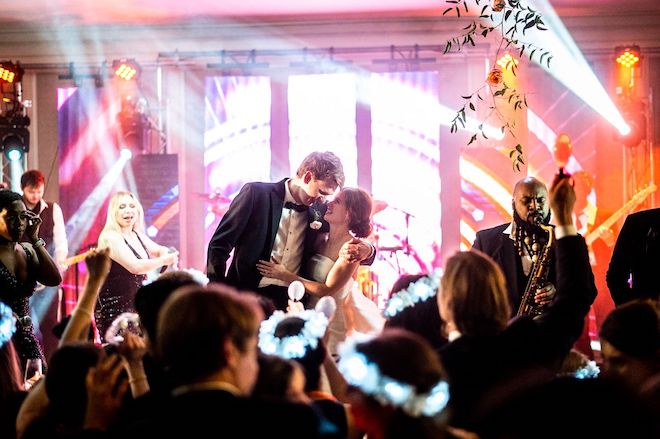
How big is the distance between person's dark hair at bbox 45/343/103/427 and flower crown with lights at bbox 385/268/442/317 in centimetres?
104

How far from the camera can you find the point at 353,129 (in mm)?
9242

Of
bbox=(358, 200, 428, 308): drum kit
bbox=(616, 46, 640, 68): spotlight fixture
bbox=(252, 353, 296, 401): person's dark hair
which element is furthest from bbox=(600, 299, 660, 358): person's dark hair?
bbox=(616, 46, 640, 68): spotlight fixture

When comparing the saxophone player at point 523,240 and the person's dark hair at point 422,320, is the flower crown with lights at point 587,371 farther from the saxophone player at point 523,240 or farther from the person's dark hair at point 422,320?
the saxophone player at point 523,240

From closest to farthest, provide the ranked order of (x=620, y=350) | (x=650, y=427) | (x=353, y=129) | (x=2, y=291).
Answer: (x=650, y=427), (x=620, y=350), (x=2, y=291), (x=353, y=129)


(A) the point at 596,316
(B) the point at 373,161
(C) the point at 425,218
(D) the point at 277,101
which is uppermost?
(D) the point at 277,101

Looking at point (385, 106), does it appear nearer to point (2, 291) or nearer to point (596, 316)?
point (596, 316)

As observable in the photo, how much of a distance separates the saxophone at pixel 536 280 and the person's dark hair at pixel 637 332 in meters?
1.66

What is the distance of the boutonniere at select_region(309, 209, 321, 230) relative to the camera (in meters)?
4.94

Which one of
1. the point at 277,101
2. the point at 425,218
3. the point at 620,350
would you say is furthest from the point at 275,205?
the point at 277,101

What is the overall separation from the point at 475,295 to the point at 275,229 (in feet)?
8.55

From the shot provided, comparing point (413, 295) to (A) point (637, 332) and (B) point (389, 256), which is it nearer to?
(A) point (637, 332)

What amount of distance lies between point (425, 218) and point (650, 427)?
7268 millimetres

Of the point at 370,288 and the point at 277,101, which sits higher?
the point at 277,101

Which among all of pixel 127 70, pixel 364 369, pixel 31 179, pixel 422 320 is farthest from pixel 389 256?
pixel 364 369
